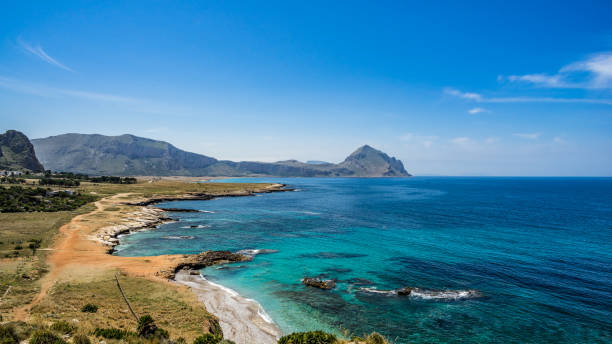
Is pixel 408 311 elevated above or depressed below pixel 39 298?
below

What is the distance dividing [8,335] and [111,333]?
5.62 meters

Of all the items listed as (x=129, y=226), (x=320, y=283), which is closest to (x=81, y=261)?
(x=129, y=226)

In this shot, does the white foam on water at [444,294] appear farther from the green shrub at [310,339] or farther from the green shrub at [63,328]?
the green shrub at [63,328]

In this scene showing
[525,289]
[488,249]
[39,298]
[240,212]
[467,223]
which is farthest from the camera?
[240,212]

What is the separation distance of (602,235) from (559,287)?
48.2m

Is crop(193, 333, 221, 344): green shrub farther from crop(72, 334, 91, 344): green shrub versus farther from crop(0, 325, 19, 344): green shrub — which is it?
crop(0, 325, 19, 344): green shrub

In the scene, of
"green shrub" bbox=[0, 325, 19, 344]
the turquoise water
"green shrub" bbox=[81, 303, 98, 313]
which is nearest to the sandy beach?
the turquoise water

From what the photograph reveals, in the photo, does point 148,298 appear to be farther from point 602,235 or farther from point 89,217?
point 602,235

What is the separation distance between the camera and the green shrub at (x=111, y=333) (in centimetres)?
2062

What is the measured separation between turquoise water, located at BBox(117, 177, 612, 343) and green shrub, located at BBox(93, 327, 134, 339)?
13707 millimetres

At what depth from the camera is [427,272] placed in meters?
43.7

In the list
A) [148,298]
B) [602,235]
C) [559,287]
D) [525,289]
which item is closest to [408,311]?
[525,289]

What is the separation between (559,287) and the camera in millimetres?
37781

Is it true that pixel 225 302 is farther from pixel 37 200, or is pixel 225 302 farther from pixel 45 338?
pixel 37 200
